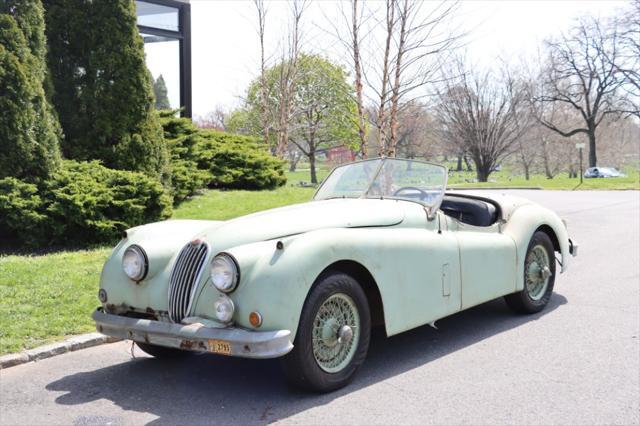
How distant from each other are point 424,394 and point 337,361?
2.05ft

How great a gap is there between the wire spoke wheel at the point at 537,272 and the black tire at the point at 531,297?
0.03 metres

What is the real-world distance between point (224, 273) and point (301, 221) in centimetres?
79

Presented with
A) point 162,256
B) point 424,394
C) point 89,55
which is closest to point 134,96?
point 89,55

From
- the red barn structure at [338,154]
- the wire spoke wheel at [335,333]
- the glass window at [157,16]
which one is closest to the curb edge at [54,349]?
the wire spoke wheel at [335,333]

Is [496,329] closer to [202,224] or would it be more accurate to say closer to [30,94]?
[202,224]

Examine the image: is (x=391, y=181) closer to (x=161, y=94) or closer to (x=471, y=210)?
(x=471, y=210)

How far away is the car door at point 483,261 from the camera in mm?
5359

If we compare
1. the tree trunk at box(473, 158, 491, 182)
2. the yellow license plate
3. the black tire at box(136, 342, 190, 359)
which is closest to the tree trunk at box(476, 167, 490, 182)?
the tree trunk at box(473, 158, 491, 182)

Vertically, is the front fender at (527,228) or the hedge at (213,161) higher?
the hedge at (213,161)

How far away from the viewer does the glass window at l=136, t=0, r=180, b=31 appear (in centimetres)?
1498

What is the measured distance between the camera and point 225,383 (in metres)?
4.48

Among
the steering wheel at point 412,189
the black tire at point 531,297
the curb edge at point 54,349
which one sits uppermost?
the steering wheel at point 412,189

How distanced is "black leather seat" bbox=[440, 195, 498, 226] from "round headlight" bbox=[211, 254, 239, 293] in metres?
3.01

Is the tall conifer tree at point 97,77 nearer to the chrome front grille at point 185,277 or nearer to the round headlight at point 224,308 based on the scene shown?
the chrome front grille at point 185,277
